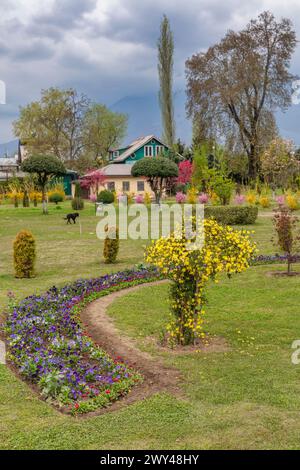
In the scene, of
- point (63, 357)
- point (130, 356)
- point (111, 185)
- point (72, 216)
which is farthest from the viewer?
point (111, 185)

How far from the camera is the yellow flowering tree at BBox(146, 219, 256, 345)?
23.1 ft

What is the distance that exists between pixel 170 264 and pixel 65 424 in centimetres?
278

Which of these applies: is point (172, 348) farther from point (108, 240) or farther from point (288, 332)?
point (108, 240)

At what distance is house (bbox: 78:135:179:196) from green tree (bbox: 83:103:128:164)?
1266 centimetres

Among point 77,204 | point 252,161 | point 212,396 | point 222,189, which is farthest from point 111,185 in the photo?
point 212,396

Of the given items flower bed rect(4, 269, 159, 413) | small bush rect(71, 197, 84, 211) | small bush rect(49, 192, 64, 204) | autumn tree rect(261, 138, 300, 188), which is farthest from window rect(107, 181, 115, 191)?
flower bed rect(4, 269, 159, 413)

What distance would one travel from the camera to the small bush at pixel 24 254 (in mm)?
12836

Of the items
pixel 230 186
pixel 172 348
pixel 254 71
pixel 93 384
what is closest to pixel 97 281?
pixel 172 348

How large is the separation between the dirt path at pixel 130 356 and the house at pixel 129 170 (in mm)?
40723

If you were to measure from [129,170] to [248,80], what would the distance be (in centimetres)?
1468

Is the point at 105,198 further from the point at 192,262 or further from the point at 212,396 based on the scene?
the point at 212,396

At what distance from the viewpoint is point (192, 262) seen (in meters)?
7.06

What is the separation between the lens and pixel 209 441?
4.66 meters

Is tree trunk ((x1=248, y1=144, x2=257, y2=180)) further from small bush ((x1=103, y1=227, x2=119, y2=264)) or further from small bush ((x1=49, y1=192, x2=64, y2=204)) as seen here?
small bush ((x1=103, y1=227, x2=119, y2=264))
